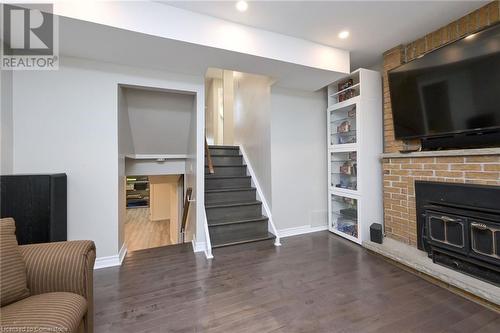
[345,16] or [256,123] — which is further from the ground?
[345,16]

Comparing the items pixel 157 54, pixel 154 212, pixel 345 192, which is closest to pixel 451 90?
pixel 345 192

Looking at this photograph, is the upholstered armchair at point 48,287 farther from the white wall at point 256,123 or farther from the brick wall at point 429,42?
the brick wall at point 429,42

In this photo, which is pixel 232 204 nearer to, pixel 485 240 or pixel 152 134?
pixel 152 134

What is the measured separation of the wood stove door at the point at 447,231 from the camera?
2.05 meters

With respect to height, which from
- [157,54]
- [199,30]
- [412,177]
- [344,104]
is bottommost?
[412,177]

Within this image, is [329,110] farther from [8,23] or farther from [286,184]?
[8,23]

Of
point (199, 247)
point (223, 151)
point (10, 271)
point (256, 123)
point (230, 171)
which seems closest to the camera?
point (10, 271)

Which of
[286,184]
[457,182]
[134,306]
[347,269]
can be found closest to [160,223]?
[286,184]

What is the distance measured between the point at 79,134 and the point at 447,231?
12.9 ft

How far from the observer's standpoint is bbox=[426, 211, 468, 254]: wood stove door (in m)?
2.05

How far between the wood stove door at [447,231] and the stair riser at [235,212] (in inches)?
82.5

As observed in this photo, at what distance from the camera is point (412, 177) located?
2.68m

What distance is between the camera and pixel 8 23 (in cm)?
185

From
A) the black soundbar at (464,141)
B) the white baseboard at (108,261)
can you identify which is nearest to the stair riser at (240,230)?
the white baseboard at (108,261)
